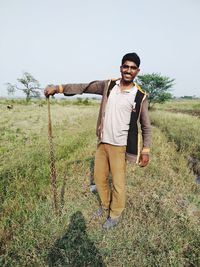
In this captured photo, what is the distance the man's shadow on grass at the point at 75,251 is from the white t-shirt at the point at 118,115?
1.27 metres

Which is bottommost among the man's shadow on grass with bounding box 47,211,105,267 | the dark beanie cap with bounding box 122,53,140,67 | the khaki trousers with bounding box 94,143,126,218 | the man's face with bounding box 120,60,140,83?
the man's shadow on grass with bounding box 47,211,105,267

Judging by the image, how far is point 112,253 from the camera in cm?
250

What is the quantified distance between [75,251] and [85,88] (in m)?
2.00

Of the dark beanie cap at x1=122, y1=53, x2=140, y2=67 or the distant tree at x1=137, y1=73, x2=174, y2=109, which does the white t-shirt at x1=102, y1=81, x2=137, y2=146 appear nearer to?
the dark beanie cap at x1=122, y1=53, x2=140, y2=67

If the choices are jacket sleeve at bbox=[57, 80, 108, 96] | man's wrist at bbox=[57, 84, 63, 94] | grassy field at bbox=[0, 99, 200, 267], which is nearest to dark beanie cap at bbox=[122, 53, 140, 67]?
jacket sleeve at bbox=[57, 80, 108, 96]

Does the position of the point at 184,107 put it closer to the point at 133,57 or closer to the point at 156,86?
the point at 156,86

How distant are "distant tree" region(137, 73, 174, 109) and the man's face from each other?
3255 cm

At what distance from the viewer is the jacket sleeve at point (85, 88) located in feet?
8.76

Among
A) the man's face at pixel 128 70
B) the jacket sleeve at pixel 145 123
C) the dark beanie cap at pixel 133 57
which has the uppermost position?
the dark beanie cap at pixel 133 57

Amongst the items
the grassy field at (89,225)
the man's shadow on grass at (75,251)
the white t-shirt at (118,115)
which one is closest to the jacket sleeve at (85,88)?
the white t-shirt at (118,115)

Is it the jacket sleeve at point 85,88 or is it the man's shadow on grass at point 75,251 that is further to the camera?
the jacket sleeve at point 85,88

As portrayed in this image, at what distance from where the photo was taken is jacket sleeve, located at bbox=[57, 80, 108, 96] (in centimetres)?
267

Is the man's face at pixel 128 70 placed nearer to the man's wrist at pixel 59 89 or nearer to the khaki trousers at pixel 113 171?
the man's wrist at pixel 59 89

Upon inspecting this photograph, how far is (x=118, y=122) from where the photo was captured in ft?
8.77
